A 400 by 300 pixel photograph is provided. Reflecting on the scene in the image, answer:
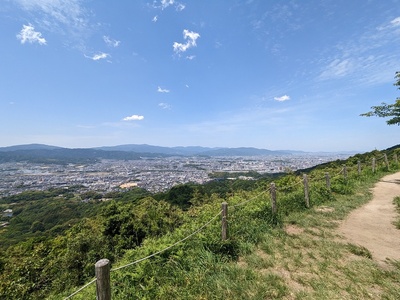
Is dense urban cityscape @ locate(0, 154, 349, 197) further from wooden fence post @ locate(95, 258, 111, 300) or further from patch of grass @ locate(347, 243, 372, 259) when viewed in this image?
wooden fence post @ locate(95, 258, 111, 300)

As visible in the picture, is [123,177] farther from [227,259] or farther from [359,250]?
[359,250]

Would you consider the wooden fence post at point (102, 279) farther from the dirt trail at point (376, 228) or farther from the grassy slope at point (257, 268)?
the dirt trail at point (376, 228)

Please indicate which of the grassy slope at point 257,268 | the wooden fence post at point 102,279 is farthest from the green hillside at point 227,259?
the wooden fence post at point 102,279

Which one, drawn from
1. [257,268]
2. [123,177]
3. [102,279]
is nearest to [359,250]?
[257,268]

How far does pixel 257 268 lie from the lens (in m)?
4.34

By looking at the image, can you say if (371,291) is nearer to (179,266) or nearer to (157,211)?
(179,266)

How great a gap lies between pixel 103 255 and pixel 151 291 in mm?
4590

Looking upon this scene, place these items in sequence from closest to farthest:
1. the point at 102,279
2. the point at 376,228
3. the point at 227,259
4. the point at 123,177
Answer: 1. the point at 102,279
2. the point at 227,259
3. the point at 376,228
4. the point at 123,177

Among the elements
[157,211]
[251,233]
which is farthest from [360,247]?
[157,211]

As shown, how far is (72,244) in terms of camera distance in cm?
Answer: 752

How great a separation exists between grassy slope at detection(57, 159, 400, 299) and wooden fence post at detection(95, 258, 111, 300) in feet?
3.53

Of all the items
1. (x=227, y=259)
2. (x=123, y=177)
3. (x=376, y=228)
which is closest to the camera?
(x=227, y=259)

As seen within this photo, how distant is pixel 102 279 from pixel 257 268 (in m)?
3.02

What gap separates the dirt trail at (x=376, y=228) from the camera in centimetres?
498
